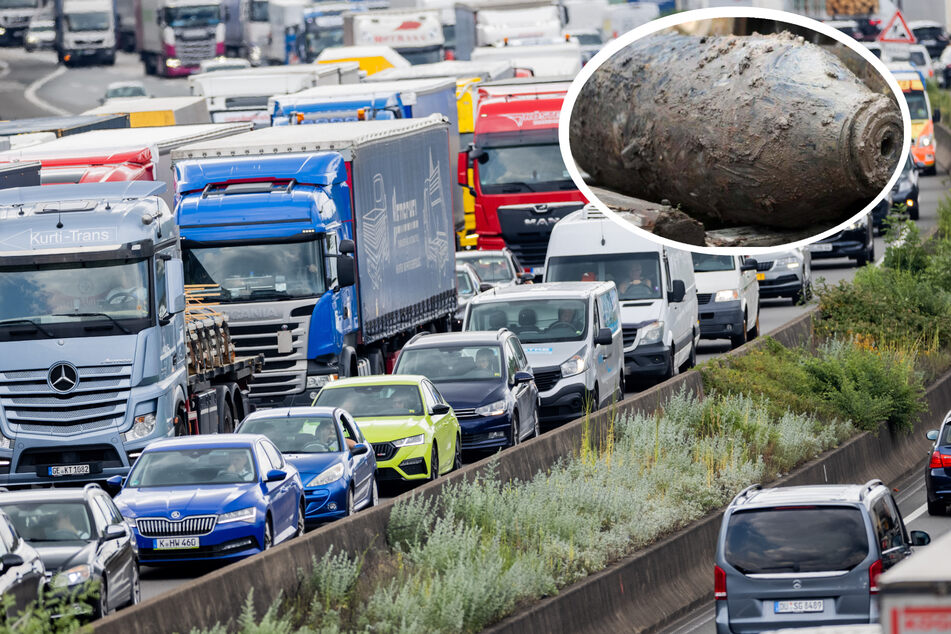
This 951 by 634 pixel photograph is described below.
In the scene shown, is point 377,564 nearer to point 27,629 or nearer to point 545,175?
point 27,629

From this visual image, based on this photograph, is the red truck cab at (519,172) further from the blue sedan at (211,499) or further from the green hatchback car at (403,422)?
the blue sedan at (211,499)

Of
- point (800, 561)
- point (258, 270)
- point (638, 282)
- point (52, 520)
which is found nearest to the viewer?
point (800, 561)

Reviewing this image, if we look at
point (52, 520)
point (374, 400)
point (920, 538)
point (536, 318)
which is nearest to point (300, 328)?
point (374, 400)

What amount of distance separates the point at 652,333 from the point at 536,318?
280 cm

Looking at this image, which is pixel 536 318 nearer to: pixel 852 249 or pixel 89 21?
pixel 852 249

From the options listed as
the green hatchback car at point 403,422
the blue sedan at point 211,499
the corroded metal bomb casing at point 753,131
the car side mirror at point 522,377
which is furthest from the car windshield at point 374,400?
the corroded metal bomb casing at point 753,131

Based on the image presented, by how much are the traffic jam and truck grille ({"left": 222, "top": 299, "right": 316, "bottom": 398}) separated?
0.11 feet

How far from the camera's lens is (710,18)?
3195 mm

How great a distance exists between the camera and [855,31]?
3.48 meters

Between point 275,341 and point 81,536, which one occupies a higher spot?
point 81,536

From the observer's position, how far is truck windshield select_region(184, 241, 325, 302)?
24.6m

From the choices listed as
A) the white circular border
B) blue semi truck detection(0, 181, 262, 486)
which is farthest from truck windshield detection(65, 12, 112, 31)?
the white circular border

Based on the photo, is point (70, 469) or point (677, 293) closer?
point (70, 469)

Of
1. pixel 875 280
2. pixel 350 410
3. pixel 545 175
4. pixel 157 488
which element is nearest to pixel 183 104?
pixel 545 175
